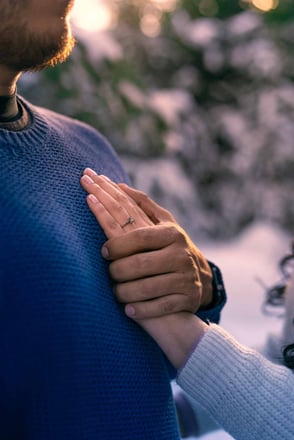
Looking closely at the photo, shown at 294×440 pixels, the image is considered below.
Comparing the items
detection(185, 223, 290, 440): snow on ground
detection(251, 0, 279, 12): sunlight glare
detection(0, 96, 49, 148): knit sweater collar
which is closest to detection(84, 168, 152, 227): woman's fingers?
detection(0, 96, 49, 148): knit sweater collar

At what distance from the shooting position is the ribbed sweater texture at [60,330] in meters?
0.96

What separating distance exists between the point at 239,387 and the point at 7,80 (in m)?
0.67

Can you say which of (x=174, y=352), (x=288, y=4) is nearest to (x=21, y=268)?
(x=174, y=352)

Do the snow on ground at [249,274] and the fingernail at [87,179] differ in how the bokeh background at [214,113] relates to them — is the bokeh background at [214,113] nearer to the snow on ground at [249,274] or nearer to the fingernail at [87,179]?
the snow on ground at [249,274]

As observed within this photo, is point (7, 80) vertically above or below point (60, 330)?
above

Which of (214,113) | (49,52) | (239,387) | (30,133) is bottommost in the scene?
(214,113)

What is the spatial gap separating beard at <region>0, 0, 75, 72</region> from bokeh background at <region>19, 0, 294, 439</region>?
2.87 metres

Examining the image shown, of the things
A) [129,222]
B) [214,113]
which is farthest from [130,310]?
[214,113]

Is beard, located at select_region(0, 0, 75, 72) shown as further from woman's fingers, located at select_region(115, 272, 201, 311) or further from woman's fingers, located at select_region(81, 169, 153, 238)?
woman's fingers, located at select_region(115, 272, 201, 311)

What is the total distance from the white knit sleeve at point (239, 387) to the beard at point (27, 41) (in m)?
0.56

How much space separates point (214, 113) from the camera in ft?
15.6

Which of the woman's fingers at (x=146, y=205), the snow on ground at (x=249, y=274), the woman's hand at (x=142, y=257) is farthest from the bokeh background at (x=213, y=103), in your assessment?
the woman's hand at (x=142, y=257)

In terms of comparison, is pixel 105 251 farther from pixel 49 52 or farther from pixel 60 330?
pixel 49 52

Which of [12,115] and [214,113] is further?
[214,113]
